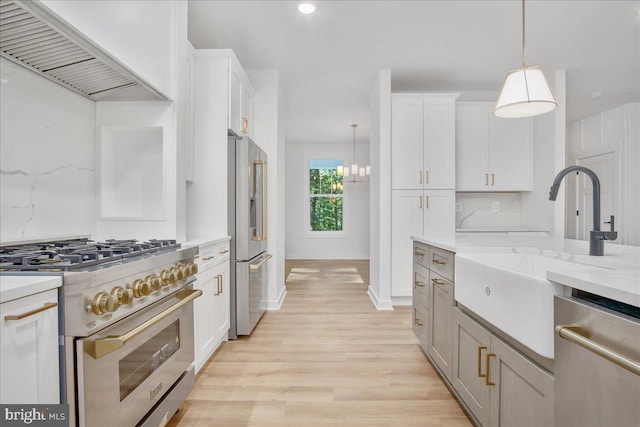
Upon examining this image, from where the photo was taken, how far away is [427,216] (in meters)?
3.98

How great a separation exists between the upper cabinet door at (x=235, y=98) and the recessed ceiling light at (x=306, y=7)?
73cm

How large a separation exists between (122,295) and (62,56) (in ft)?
3.88

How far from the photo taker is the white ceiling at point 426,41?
2.75m

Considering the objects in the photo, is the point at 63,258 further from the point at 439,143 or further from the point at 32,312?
the point at 439,143

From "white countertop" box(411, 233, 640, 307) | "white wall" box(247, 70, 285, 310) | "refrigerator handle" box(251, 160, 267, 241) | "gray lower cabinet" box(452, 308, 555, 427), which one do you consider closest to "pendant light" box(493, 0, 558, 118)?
"white countertop" box(411, 233, 640, 307)

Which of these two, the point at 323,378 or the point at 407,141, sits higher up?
the point at 407,141

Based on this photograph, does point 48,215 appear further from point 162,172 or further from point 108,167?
point 162,172

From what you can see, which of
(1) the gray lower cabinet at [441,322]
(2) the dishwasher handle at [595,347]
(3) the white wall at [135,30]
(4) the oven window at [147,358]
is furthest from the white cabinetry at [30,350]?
(1) the gray lower cabinet at [441,322]

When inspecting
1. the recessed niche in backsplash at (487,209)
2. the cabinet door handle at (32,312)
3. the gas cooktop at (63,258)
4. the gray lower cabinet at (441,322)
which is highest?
the recessed niche in backsplash at (487,209)

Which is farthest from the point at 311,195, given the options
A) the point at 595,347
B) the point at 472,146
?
the point at 595,347

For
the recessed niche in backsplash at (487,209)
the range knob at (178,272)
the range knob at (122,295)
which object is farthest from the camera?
the recessed niche in backsplash at (487,209)

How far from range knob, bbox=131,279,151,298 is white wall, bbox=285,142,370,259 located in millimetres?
6721

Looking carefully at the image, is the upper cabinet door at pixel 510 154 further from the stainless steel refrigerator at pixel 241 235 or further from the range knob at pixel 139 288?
the range knob at pixel 139 288

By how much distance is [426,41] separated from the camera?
10.7 ft
